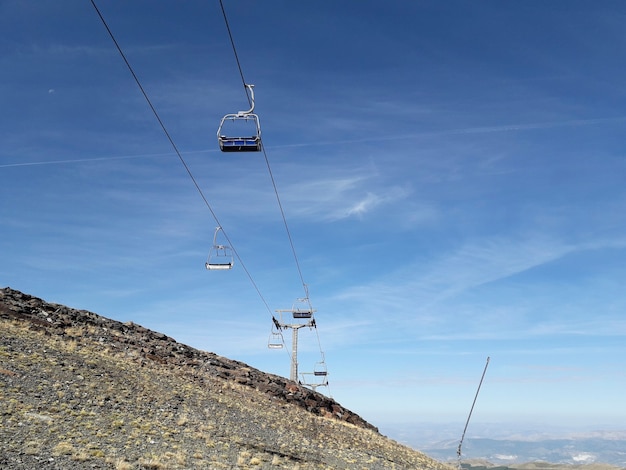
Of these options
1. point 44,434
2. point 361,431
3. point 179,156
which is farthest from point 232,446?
point 361,431

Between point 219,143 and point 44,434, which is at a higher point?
point 219,143

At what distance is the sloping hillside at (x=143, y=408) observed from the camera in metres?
18.6

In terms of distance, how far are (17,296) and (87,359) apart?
16.4 meters

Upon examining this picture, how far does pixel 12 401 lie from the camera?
68.4 feet

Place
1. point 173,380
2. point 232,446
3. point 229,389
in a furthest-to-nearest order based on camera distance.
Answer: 1. point 229,389
2. point 173,380
3. point 232,446

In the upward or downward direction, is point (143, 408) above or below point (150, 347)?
below

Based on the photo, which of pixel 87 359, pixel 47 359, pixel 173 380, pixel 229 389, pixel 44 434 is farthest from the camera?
pixel 229 389

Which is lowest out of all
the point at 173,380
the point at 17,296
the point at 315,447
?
the point at 315,447

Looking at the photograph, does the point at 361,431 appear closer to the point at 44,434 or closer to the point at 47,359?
the point at 47,359

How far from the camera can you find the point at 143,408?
88.7 ft

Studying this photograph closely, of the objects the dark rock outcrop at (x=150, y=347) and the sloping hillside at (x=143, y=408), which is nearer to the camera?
the sloping hillside at (x=143, y=408)

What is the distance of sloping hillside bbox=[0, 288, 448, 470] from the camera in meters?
18.6

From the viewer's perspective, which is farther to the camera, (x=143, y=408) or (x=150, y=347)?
(x=150, y=347)

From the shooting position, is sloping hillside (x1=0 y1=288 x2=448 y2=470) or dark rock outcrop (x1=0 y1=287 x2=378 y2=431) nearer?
sloping hillside (x1=0 y1=288 x2=448 y2=470)
